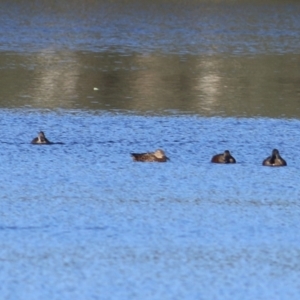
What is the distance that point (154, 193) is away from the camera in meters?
7.68

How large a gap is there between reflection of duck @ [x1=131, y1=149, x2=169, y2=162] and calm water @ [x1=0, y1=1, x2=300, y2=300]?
6.0 inches

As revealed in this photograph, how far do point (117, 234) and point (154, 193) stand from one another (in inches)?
47.6

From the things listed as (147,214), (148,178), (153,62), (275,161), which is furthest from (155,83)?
(147,214)

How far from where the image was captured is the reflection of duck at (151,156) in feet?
28.5

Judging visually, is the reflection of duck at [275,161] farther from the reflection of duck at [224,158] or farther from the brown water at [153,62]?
the brown water at [153,62]

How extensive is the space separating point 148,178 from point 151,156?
0.51 meters

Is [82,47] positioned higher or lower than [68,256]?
lower

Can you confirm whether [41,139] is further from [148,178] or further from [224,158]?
[224,158]

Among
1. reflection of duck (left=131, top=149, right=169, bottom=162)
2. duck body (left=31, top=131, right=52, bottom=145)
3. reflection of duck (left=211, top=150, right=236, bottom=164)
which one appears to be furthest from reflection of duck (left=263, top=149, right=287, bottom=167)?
duck body (left=31, top=131, right=52, bottom=145)

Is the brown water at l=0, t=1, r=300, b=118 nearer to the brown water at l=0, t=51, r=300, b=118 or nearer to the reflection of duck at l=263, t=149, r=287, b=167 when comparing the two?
Result: the brown water at l=0, t=51, r=300, b=118

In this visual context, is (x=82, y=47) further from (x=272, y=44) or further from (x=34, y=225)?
(x=34, y=225)

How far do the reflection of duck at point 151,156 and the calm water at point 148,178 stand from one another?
153 mm

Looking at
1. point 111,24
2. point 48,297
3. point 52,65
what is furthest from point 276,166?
point 111,24

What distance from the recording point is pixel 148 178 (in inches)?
323
